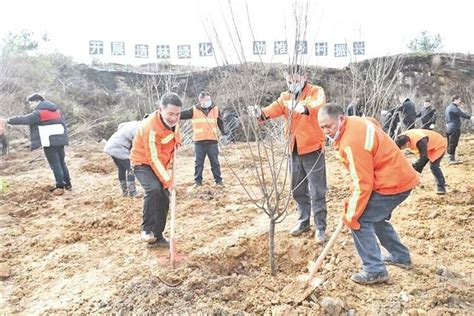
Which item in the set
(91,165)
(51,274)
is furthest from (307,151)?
(91,165)

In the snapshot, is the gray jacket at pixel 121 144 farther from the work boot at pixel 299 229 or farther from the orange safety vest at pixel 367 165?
the orange safety vest at pixel 367 165

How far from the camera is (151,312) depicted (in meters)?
2.65

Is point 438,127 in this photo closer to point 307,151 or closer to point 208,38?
point 307,151

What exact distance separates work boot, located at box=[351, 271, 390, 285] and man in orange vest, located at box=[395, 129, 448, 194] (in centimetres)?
223

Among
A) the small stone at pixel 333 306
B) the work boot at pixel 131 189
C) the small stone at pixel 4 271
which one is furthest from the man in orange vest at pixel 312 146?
the work boot at pixel 131 189

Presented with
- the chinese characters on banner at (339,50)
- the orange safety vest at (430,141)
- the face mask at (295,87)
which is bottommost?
the orange safety vest at (430,141)

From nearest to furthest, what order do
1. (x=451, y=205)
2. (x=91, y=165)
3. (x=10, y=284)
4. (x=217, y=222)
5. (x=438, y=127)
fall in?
1. (x=10, y=284)
2. (x=217, y=222)
3. (x=451, y=205)
4. (x=91, y=165)
5. (x=438, y=127)

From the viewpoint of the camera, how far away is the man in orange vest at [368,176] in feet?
9.23

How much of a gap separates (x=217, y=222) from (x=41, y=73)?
16924 mm

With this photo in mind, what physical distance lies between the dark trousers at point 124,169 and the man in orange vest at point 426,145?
3.61 metres

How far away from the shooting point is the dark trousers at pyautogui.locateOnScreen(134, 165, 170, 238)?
3836 mm

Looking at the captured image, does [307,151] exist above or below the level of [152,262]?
above

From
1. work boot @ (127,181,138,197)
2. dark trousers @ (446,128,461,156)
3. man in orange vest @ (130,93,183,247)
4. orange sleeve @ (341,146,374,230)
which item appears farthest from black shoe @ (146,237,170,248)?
dark trousers @ (446,128,461,156)

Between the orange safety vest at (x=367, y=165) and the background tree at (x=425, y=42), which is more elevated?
the background tree at (x=425, y=42)
